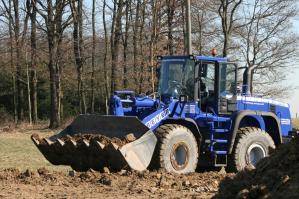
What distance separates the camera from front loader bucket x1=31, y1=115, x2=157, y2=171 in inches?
451

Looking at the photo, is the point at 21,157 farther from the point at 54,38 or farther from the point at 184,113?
the point at 54,38

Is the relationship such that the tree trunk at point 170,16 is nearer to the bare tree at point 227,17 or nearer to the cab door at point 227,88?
the bare tree at point 227,17

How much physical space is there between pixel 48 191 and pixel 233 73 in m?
5.84

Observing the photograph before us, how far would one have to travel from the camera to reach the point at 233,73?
14.0 m

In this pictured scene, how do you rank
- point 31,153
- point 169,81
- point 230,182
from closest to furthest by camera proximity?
point 230,182, point 169,81, point 31,153

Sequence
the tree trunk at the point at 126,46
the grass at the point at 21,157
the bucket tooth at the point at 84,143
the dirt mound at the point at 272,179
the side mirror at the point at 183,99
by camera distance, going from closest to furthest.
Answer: the dirt mound at the point at 272,179 → the bucket tooth at the point at 84,143 → the side mirror at the point at 183,99 → the grass at the point at 21,157 → the tree trunk at the point at 126,46

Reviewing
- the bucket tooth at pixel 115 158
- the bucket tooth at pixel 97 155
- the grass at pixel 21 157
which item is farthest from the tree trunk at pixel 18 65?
the bucket tooth at pixel 115 158

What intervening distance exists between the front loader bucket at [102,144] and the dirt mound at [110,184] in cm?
35

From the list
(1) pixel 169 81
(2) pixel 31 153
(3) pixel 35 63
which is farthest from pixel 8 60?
(1) pixel 169 81

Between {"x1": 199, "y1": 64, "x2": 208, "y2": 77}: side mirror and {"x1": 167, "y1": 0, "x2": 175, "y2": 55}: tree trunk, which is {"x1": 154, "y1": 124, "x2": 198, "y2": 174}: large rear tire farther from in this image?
{"x1": 167, "y1": 0, "x2": 175, "y2": 55}: tree trunk

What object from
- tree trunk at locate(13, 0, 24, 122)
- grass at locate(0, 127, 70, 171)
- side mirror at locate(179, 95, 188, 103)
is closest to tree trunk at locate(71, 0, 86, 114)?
tree trunk at locate(13, 0, 24, 122)

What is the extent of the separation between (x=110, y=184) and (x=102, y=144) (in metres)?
1.16

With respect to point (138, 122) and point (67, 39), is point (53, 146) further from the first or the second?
point (67, 39)

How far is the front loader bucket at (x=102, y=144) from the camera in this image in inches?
451
